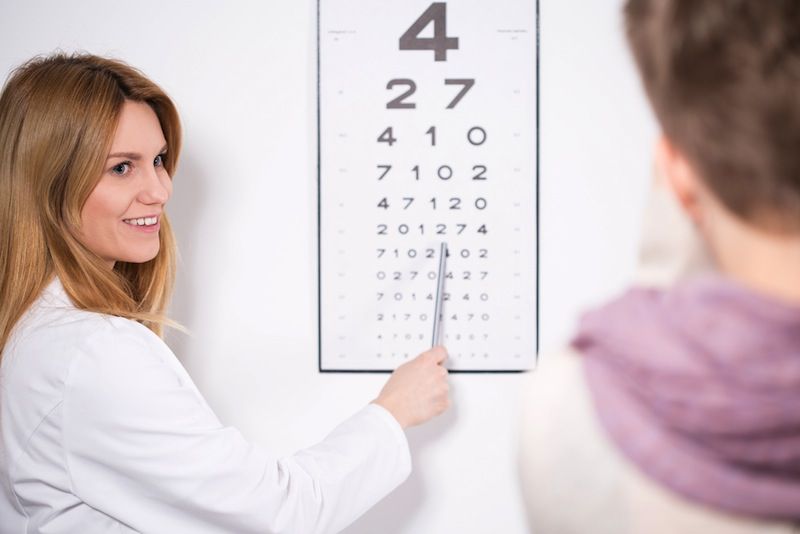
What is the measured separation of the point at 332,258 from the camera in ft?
4.44

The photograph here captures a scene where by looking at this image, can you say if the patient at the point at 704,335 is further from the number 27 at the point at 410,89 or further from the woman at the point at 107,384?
the number 27 at the point at 410,89

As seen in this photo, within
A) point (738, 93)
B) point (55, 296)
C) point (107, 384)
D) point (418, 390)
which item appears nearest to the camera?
point (738, 93)

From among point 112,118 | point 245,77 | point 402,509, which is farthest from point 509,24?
point 402,509

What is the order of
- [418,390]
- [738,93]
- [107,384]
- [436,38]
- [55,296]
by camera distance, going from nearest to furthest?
[738,93], [107,384], [55,296], [418,390], [436,38]

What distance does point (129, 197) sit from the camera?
1117mm

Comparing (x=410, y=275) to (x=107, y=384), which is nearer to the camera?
(x=107, y=384)

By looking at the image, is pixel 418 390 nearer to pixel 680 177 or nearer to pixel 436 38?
pixel 436 38

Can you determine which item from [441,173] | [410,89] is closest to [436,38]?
[410,89]

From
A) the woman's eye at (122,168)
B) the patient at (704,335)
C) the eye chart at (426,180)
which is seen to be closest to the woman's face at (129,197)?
the woman's eye at (122,168)

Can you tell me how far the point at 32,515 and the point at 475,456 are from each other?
0.68 metres

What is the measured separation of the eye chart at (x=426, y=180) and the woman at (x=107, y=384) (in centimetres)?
17

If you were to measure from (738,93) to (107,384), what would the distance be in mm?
802

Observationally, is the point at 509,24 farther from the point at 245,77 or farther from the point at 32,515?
the point at 32,515

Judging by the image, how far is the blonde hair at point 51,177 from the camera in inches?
41.9
